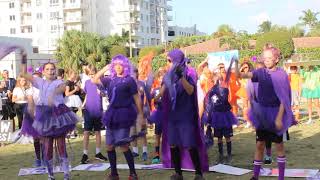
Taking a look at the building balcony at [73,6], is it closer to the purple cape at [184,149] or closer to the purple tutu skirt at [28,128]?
the purple tutu skirt at [28,128]

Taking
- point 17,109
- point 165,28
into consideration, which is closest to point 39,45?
point 165,28

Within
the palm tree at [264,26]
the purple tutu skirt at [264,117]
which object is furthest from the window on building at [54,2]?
the purple tutu skirt at [264,117]

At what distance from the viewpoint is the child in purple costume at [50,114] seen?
687 centimetres

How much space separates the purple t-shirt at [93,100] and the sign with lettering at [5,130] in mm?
4486

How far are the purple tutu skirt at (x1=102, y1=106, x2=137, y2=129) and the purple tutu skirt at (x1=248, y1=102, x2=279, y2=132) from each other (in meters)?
1.64

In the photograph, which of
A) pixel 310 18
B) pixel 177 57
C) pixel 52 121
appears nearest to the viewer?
pixel 177 57

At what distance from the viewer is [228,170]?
25.0 feet

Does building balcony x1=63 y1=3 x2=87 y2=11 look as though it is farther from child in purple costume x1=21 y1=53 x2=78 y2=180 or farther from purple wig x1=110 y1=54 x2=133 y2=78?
purple wig x1=110 y1=54 x2=133 y2=78

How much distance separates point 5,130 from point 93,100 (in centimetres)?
473

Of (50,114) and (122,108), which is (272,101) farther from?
(50,114)

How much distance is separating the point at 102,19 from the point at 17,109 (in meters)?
81.4

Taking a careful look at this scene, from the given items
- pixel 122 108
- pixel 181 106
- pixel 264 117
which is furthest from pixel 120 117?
pixel 264 117

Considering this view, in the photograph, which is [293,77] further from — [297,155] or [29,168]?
[29,168]

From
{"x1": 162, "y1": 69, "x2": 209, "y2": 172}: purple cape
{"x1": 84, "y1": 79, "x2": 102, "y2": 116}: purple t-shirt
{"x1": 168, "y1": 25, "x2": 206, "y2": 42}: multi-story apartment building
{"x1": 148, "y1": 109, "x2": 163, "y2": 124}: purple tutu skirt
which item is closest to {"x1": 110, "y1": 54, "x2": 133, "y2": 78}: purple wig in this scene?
{"x1": 162, "y1": 69, "x2": 209, "y2": 172}: purple cape
